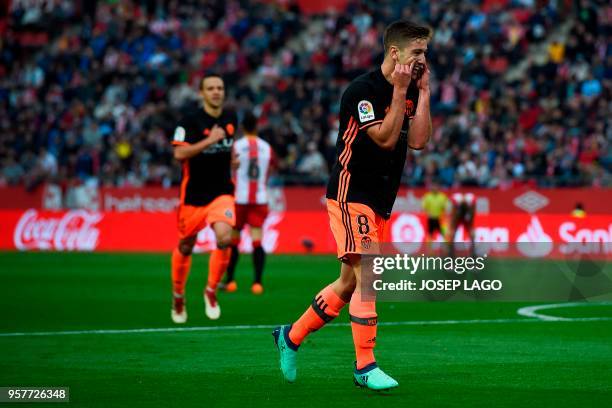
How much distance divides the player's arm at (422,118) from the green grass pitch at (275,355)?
1.66m

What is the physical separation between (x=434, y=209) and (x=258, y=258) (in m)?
9.47

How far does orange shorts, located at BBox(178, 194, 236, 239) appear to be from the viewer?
13.9m

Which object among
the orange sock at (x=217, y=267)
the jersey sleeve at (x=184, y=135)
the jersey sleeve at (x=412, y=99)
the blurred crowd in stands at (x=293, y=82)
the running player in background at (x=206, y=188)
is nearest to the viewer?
the jersey sleeve at (x=412, y=99)

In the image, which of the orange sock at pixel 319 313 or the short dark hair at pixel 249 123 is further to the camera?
the short dark hair at pixel 249 123

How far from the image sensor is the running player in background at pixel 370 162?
27.3 ft

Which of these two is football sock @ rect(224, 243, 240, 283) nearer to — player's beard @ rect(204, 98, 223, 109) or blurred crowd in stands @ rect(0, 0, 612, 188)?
player's beard @ rect(204, 98, 223, 109)

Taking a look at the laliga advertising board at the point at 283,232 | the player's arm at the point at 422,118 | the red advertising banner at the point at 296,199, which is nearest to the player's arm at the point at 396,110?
the player's arm at the point at 422,118

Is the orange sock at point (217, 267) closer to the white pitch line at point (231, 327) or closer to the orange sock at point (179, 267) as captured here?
the orange sock at point (179, 267)

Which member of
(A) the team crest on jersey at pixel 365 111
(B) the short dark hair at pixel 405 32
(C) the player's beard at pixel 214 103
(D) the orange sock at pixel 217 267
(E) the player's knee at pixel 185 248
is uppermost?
(B) the short dark hair at pixel 405 32

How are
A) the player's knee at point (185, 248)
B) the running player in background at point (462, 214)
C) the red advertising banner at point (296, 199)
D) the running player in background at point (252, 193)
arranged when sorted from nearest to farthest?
the player's knee at point (185, 248) → the running player in background at point (252, 193) → the running player in background at point (462, 214) → the red advertising banner at point (296, 199)

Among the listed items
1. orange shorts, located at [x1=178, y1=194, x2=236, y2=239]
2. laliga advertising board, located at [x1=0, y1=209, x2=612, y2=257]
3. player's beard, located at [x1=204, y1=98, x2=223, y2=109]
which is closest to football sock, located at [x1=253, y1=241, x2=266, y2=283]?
orange shorts, located at [x1=178, y1=194, x2=236, y2=239]

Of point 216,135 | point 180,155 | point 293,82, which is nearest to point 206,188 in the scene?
point 180,155

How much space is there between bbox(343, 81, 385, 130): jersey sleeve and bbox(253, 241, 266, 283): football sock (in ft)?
32.7

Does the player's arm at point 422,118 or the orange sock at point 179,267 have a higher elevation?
the player's arm at point 422,118
